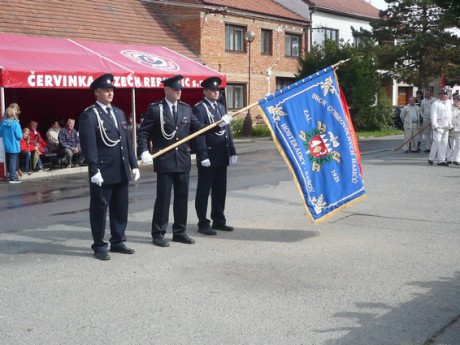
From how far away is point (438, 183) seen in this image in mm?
13031

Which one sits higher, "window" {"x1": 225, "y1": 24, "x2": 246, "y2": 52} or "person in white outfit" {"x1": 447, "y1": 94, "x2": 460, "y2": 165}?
"window" {"x1": 225, "y1": 24, "x2": 246, "y2": 52}

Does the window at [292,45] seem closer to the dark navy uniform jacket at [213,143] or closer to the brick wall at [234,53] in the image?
the brick wall at [234,53]

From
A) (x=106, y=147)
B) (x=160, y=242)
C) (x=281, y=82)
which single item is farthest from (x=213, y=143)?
(x=281, y=82)

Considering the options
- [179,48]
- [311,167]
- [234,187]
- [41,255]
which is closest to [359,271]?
[311,167]

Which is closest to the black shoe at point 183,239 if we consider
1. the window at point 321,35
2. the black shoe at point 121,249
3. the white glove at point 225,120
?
the black shoe at point 121,249

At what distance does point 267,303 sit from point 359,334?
3.20ft

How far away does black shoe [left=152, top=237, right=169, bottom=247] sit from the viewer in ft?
25.1

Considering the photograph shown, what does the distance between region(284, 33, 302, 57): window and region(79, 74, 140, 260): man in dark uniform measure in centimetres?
3061

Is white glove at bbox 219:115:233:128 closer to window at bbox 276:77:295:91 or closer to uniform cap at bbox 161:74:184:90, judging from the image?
uniform cap at bbox 161:74:184:90

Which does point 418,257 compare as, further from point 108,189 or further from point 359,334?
point 108,189

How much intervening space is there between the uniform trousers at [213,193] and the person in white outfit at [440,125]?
946 centimetres

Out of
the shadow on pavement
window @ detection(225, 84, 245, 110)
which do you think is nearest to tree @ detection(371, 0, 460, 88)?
window @ detection(225, 84, 245, 110)

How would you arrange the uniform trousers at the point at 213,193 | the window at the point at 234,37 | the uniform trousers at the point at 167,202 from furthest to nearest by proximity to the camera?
the window at the point at 234,37 → the uniform trousers at the point at 213,193 → the uniform trousers at the point at 167,202

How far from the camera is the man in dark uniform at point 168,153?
25.5 ft
